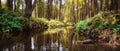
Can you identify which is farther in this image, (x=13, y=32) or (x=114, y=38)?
(x=13, y=32)

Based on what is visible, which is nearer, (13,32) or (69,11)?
(13,32)

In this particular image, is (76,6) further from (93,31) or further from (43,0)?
(93,31)

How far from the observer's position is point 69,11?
59500mm

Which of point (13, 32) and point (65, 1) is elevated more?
point (65, 1)

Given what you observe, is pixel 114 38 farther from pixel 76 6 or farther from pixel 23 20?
pixel 76 6

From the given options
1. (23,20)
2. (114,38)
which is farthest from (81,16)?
(114,38)

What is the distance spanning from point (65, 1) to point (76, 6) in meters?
7.23

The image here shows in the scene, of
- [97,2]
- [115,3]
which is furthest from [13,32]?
[97,2]

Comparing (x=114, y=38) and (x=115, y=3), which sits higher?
(x=115, y=3)

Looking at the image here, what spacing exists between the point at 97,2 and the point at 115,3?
12.3 meters

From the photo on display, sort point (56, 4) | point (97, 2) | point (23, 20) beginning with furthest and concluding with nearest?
point (56, 4) < point (97, 2) < point (23, 20)

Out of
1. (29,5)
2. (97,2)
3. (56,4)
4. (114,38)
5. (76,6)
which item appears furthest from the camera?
(56,4)

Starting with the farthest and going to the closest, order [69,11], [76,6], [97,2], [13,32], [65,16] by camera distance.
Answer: [65,16] < [69,11] < [76,6] < [97,2] < [13,32]

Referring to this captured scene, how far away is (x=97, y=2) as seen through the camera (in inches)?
1319
